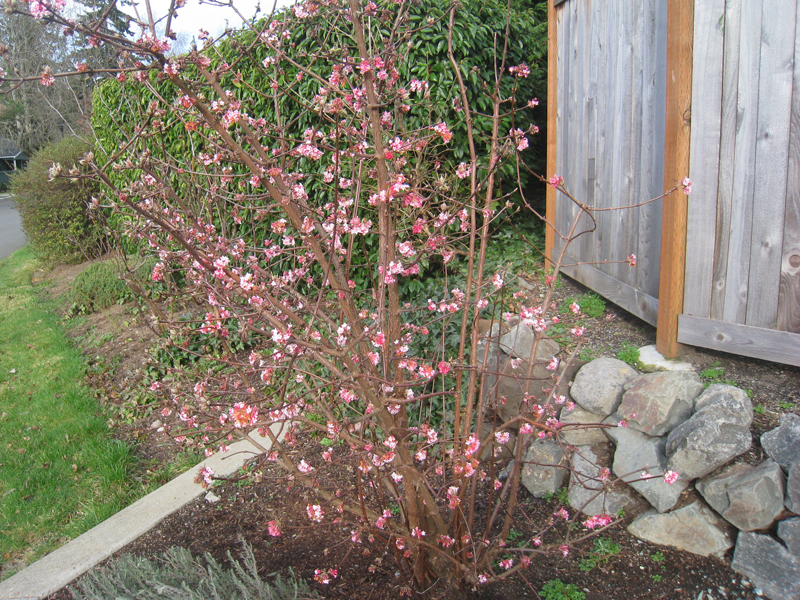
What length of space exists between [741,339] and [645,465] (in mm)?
674

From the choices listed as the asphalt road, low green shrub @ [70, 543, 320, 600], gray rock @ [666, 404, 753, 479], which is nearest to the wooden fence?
Result: gray rock @ [666, 404, 753, 479]

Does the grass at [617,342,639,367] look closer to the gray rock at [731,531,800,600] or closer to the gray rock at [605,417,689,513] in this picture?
the gray rock at [605,417,689,513]

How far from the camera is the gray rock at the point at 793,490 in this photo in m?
1.86

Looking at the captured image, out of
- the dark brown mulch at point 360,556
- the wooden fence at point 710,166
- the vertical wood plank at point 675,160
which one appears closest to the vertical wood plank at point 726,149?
the wooden fence at point 710,166

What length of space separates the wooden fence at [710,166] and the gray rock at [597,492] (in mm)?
617

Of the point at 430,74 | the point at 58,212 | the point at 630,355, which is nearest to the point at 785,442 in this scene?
the point at 630,355

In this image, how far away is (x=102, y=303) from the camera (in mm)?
6480

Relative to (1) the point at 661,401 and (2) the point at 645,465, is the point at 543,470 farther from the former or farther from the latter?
(1) the point at 661,401

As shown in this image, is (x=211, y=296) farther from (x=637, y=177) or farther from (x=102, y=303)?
(x=102, y=303)

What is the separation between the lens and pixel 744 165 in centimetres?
221

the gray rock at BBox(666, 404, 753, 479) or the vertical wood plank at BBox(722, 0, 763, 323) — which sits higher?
the vertical wood plank at BBox(722, 0, 763, 323)

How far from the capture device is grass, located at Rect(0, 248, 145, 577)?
2.91 m

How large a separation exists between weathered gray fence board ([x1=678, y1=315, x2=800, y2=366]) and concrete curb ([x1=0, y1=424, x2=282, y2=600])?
1.88 metres

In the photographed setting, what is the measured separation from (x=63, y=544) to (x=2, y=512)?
0.58 m
